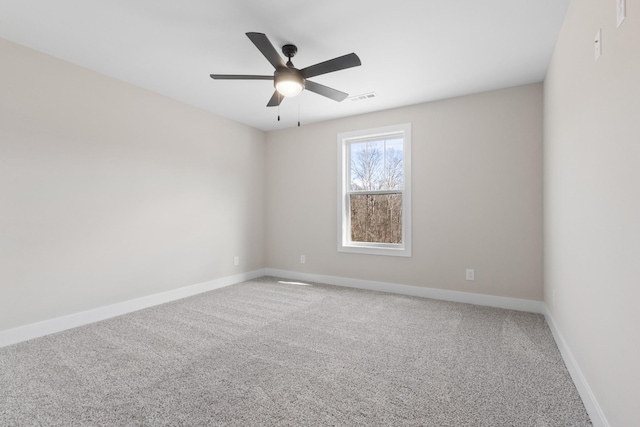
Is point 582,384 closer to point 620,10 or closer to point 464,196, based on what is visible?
point 620,10

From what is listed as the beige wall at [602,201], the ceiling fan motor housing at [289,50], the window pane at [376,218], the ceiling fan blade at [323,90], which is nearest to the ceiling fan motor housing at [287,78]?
the ceiling fan blade at [323,90]

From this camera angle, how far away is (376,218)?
4395 mm

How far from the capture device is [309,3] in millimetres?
2049

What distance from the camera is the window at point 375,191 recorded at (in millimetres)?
4066

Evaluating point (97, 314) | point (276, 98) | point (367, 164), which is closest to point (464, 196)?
point (367, 164)

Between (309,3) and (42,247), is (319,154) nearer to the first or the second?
(309,3)

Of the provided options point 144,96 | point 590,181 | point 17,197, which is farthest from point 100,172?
point 590,181

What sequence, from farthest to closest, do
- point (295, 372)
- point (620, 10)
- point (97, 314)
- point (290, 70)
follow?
1. point (97, 314)
2. point (290, 70)
3. point (295, 372)
4. point (620, 10)

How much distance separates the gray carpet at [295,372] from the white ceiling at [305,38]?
253 centimetres

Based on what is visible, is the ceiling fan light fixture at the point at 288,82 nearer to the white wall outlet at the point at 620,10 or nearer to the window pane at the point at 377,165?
the white wall outlet at the point at 620,10

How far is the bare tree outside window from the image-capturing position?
422cm

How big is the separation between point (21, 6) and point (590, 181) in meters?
3.84

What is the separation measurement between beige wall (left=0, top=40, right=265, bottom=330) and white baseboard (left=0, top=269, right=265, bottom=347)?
63 mm

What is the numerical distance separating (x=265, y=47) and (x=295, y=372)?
227 centimetres
